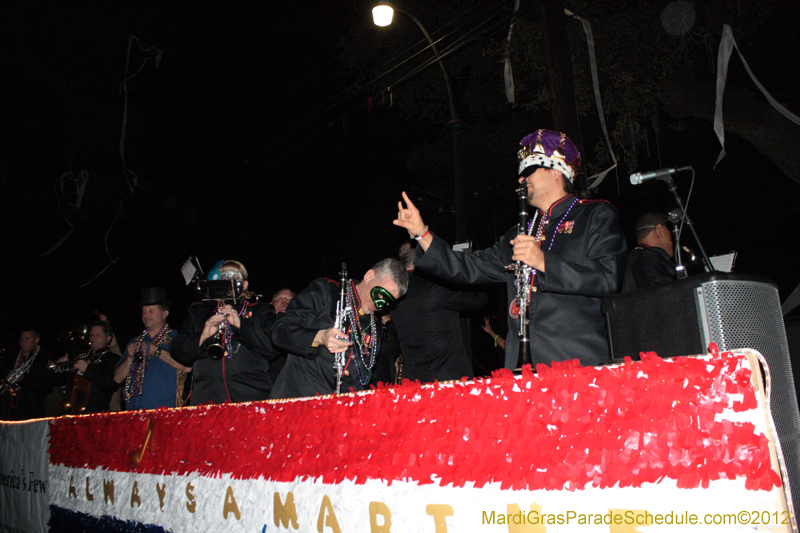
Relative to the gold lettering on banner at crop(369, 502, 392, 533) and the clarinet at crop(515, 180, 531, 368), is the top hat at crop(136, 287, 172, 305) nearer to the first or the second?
the clarinet at crop(515, 180, 531, 368)

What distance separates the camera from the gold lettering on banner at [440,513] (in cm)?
176

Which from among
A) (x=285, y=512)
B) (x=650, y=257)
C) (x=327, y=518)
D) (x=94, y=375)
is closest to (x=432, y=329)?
(x=650, y=257)

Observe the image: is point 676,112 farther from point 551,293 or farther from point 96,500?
point 96,500

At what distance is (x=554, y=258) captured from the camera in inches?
94.7

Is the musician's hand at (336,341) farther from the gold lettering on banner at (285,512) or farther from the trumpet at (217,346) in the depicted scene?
the trumpet at (217,346)

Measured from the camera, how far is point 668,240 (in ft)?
15.1

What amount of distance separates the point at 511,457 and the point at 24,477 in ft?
16.8

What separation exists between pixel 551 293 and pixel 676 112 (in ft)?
25.4

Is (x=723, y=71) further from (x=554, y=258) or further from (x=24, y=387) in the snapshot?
(x=24, y=387)

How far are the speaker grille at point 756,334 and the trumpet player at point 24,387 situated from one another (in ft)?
30.0

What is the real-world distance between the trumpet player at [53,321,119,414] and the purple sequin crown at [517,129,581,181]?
5659 millimetres

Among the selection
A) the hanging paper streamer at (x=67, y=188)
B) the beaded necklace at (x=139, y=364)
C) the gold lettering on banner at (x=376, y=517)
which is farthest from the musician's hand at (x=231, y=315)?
the hanging paper streamer at (x=67, y=188)

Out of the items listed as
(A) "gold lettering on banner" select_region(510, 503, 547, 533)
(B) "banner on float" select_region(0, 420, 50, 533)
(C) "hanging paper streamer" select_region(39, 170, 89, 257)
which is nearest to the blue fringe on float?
(B) "banner on float" select_region(0, 420, 50, 533)

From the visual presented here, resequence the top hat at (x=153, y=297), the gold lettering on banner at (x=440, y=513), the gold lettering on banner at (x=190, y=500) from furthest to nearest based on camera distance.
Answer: the top hat at (x=153, y=297) → the gold lettering on banner at (x=190, y=500) → the gold lettering on banner at (x=440, y=513)
